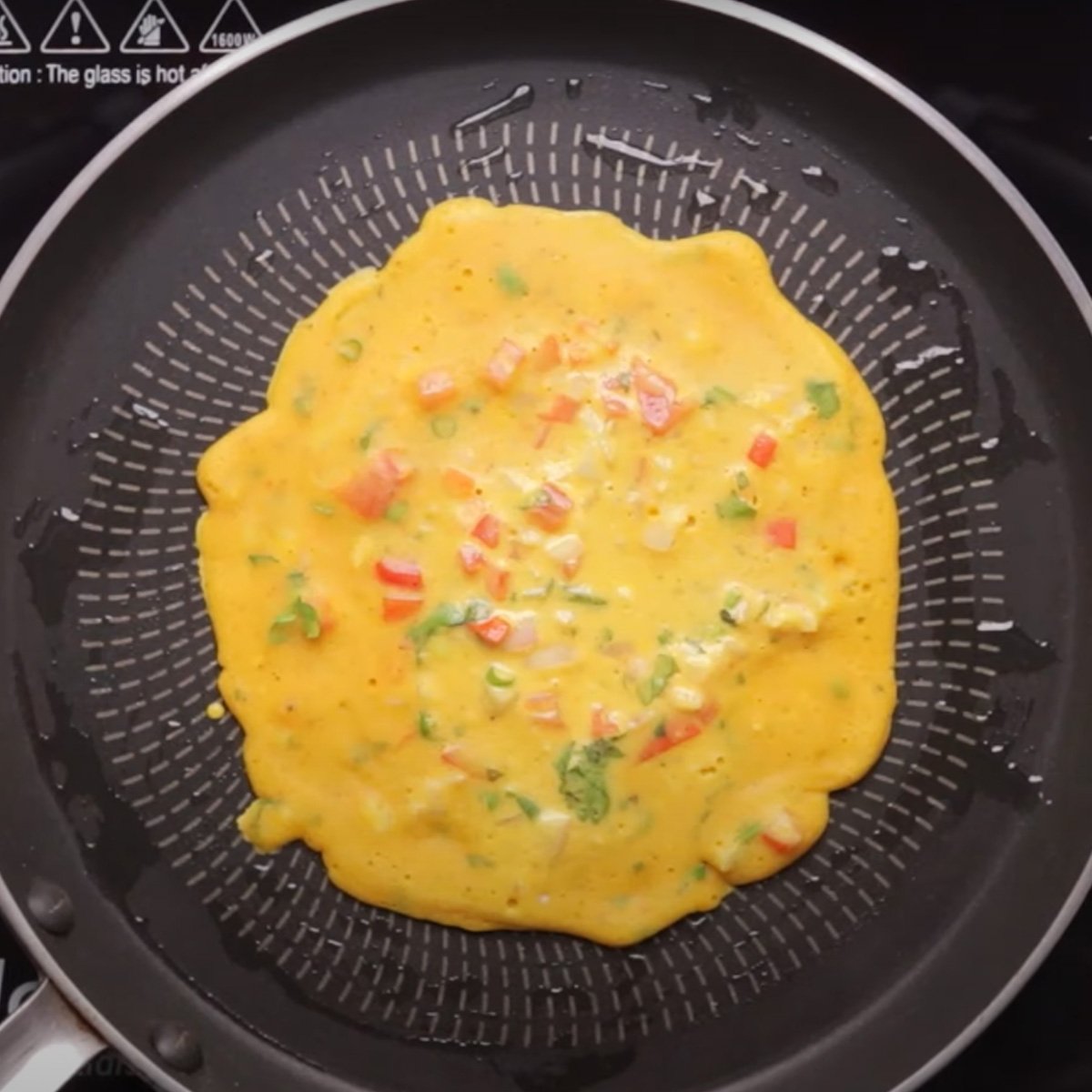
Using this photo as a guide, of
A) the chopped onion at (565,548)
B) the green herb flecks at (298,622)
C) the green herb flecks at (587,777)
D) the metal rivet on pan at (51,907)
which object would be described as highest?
the chopped onion at (565,548)

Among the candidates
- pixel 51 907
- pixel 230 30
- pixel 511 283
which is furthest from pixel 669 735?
pixel 230 30

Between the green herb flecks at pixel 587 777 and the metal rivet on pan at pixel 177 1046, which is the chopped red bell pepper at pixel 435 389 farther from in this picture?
the metal rivet on pan at pixel 177 1046

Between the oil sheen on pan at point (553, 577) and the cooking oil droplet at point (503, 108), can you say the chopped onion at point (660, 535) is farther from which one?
the cooking oil droplet at point (503, 108)

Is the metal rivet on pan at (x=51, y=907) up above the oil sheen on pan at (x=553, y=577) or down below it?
below

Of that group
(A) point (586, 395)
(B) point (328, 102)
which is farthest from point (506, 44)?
(A) point (586, 395)

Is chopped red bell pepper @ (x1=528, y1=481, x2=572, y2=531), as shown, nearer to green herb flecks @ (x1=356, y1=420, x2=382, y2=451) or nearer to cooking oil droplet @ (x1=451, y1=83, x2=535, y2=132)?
green herb flecks @ (x1=356, y1=420, x2=382, y2=451)

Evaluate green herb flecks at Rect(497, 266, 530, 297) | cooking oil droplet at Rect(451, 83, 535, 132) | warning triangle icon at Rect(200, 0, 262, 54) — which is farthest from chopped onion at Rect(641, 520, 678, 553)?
warning triangle icon at Rect(200, 0, 262, 54)

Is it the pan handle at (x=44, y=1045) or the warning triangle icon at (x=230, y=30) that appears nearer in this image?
the pan handle at (x=44, y=1045)

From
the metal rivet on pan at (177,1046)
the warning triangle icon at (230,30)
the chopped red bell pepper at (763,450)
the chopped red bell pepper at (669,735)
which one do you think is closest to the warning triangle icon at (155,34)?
the warning triangle icon at (230,30)
